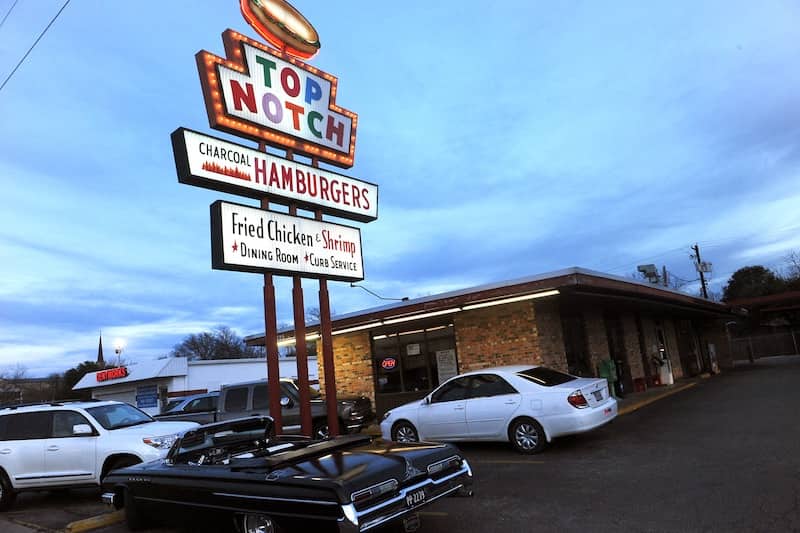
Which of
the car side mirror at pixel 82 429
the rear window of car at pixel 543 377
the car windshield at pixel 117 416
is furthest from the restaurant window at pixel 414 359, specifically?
the car side mirror at pixel 82 429

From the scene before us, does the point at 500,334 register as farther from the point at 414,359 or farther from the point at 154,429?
the point at 154,429

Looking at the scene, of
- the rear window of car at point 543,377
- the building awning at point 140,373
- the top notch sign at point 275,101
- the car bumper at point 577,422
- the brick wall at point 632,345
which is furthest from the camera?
the building awning at point 140,373

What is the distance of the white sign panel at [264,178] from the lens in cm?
832

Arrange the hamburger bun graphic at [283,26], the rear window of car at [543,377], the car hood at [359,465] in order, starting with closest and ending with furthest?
the car hood at [359,465]
the rear window of car at [543,377]
the hamburger bun graphic at [283,26]

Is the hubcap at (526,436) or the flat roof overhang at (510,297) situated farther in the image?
the flat roof overhang at (510,297)

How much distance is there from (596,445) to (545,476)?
2336 mm

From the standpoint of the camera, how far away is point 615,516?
5.46 m

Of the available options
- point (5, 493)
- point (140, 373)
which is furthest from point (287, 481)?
point (140, 373)

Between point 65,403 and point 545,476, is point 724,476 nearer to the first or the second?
point 545,476

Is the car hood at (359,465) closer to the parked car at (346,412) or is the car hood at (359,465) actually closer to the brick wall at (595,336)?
the parked car at (346,412)

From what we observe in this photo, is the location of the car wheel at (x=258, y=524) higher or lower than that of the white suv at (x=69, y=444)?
lower

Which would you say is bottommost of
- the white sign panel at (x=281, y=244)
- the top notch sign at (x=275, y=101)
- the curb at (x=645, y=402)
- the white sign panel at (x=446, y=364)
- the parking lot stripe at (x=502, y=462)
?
the parking lot stripe at (x=502, y=462)

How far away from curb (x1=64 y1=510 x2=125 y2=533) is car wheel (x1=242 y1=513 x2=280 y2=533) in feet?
10.7

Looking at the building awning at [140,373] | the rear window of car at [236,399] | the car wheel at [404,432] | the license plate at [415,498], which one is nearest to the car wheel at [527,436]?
the car wheel at [404,432]
